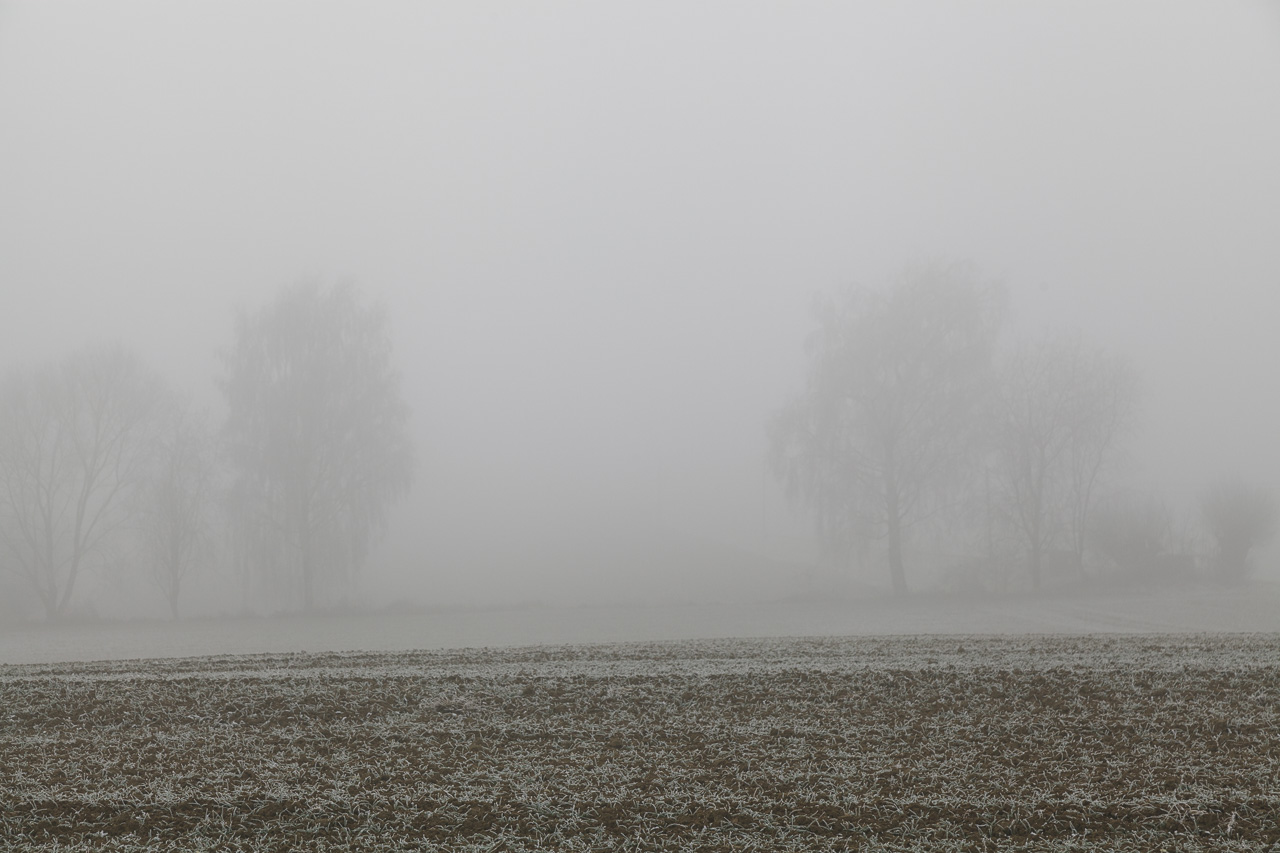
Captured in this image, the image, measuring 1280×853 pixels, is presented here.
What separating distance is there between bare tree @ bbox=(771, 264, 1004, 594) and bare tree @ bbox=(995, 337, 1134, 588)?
6.32 feet

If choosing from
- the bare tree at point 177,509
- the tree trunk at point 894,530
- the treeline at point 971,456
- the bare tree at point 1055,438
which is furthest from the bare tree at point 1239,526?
the bare tree at point 177,509

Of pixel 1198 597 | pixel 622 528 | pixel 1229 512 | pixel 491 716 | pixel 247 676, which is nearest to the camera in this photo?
pixel 491 716

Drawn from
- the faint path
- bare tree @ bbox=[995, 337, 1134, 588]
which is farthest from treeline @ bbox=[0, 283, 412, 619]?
bare tree @ bbox=[995, 337, 1134, 588]

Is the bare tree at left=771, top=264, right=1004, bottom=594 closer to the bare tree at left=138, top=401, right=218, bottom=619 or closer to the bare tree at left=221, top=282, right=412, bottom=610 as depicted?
the bare tree at left=221, top=282, right=412, bottom=610

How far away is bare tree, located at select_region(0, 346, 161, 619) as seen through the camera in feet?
98.2

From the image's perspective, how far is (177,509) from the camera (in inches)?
1190

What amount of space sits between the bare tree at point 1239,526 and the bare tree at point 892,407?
8362 mm

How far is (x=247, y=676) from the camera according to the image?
397 inches

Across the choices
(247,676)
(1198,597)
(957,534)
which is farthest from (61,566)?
(1198,597)

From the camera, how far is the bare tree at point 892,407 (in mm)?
29531

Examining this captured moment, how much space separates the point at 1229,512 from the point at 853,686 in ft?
88.5

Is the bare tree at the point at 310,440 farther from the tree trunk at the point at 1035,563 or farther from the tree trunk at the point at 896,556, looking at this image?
the tree trunk at the point at 1035,563

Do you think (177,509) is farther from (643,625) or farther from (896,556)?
(896,556)

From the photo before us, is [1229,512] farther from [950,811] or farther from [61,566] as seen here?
[61,566]
